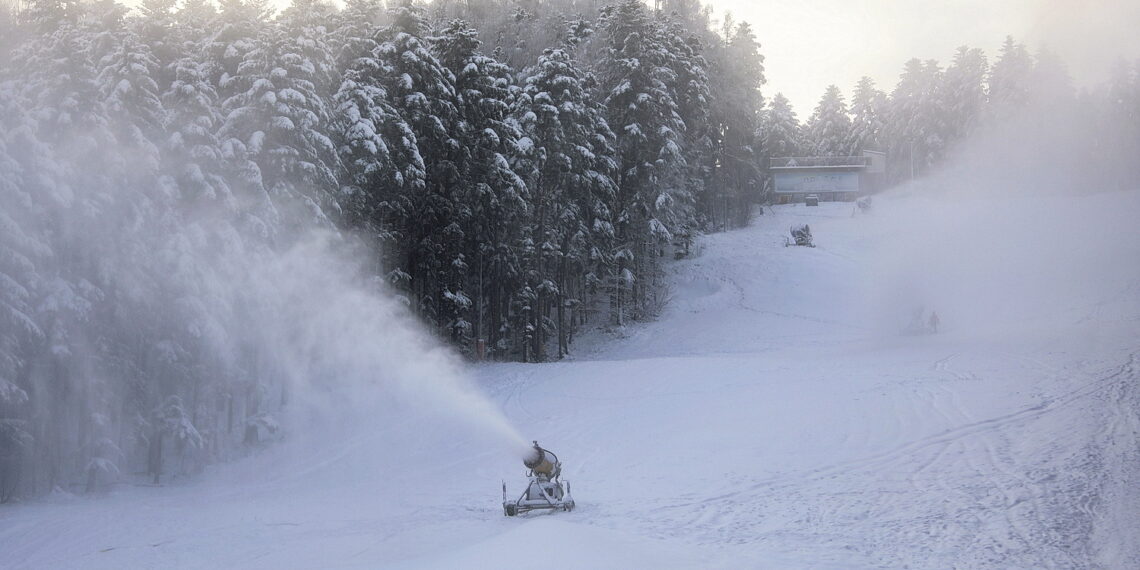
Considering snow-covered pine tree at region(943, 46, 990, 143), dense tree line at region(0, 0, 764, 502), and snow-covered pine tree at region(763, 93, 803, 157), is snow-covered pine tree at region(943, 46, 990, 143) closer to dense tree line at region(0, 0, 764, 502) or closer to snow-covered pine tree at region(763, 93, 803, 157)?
snow-covered pine tree at region(763, 93, 803, 157)

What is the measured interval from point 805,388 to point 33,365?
2076 cm

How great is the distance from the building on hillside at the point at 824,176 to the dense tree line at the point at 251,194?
3810cm

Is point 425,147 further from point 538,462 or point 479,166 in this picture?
point 538,462

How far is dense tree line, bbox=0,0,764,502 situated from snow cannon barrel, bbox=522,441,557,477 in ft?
44.1

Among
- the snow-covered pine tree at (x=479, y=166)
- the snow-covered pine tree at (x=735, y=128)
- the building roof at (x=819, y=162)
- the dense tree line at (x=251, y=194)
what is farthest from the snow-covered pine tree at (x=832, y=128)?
the snow-covered pine tree at (x=479, y=166)

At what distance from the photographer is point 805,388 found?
80.0 feet

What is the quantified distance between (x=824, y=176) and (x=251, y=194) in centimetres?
6422

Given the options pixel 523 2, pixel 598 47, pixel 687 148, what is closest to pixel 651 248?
pixel 687 148

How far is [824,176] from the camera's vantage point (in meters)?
79.6

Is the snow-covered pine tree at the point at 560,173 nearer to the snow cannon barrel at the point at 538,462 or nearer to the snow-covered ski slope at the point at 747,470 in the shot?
the snow-covered ski slope at the point at 747,470

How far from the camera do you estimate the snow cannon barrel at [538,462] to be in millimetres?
14047

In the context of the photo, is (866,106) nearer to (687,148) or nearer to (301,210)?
(687,148)

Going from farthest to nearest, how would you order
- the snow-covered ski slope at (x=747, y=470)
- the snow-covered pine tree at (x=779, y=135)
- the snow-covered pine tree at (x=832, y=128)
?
1. the snow-covered pine tree at (x=832, y=128)
2. the snow-covered pine tree at (x=779, y=135)
3. the snow-covered ski slope at (x=747, y=470)

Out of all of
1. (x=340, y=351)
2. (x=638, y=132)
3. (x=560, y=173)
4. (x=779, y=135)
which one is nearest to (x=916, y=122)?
(x=779, y=135)
